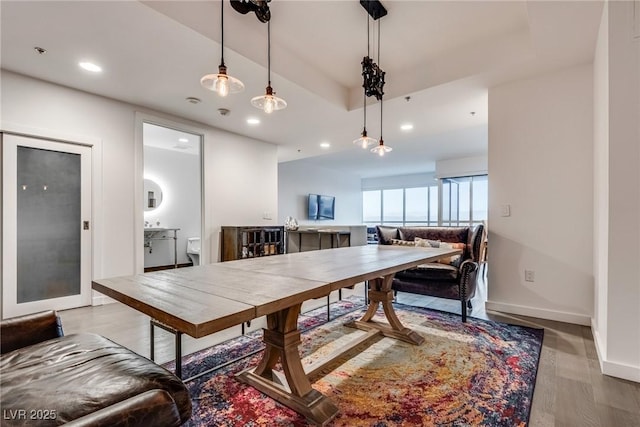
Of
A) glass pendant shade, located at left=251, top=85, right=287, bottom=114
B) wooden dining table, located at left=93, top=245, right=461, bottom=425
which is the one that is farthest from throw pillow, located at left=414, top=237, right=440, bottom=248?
glass pendant shade, located at left=251, top=85, right=287, bottom=114

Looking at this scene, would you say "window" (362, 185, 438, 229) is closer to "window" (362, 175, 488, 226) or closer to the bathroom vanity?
"window" (362, 175, 488, 226)

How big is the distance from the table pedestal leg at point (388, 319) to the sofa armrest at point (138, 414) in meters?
1.99

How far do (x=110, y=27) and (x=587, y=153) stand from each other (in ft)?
14.0

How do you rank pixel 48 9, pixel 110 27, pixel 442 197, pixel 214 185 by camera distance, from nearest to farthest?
pixel 48 9 → pixel 110 27 → pixel 214 185 → pixel 442 197

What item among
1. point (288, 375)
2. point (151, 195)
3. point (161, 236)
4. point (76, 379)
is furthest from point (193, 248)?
point (76, 379)

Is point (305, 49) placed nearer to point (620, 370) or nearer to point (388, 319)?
point (388, 319)

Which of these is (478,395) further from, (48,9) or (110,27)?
(48,9)

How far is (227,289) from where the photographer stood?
52.2 inches

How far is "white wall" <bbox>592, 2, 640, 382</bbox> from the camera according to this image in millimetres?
1889

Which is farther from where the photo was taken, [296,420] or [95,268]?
[95,268]

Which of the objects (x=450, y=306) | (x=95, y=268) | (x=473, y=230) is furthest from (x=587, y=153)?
(x=95, y=268)

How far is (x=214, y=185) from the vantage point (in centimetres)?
488

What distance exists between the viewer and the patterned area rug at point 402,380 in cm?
154

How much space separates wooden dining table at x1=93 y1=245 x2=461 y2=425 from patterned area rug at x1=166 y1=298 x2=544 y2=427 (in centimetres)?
9
